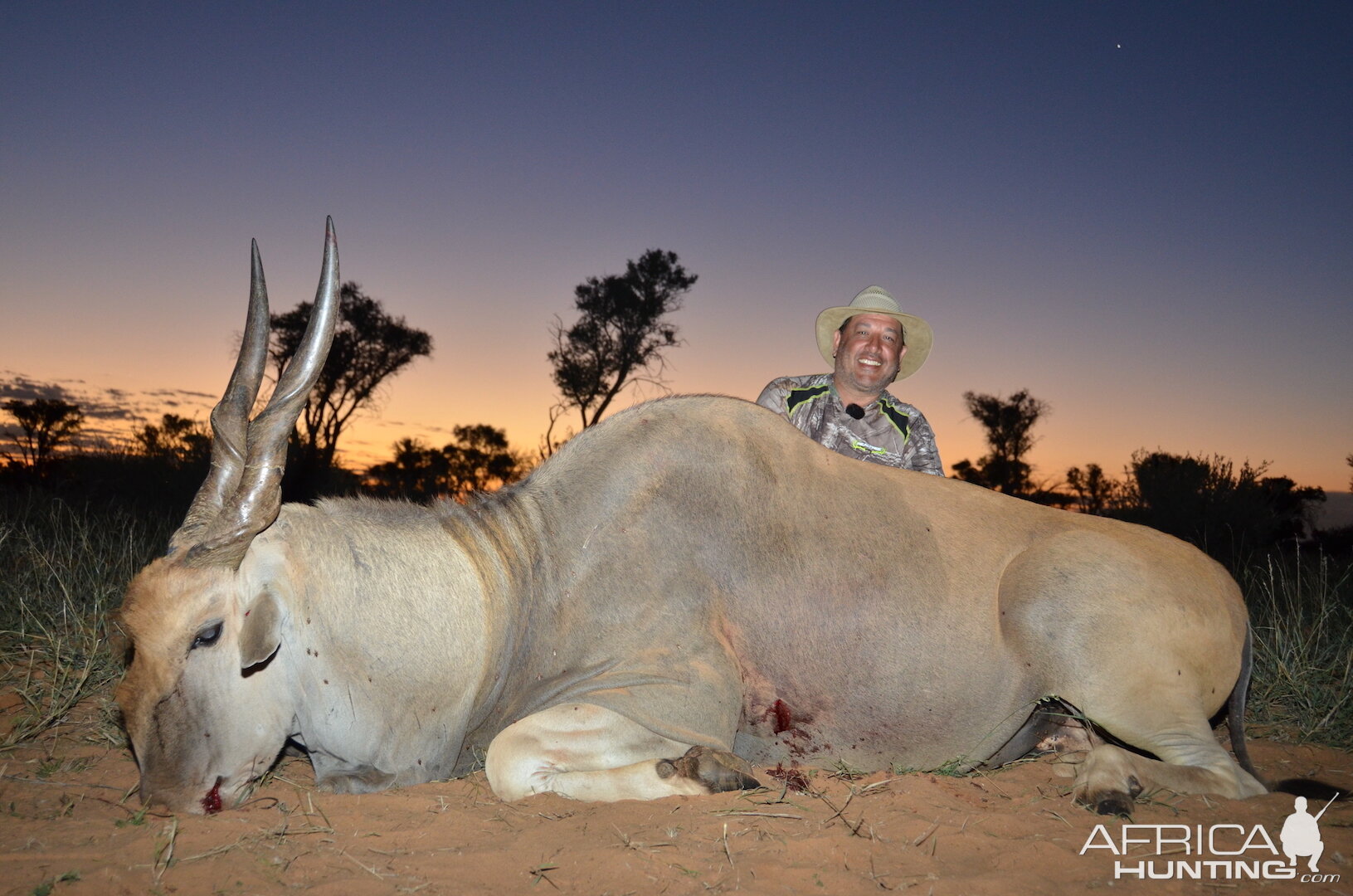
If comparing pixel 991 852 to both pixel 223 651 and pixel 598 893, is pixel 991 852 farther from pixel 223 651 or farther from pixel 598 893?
pixel 223 651

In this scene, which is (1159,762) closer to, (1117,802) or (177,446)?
(1117,802)

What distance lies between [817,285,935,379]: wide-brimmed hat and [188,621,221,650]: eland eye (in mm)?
4656

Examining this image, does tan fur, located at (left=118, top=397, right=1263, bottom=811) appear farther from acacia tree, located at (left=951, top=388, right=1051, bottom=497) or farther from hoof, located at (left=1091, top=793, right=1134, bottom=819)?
acacia tree, located at (left=951, top=388, right=1051, bottom=497)

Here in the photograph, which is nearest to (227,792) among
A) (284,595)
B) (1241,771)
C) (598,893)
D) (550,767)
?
(284,595)

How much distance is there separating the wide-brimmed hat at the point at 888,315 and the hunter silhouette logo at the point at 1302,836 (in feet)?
12.6

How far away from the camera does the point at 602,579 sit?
3584 millimetres

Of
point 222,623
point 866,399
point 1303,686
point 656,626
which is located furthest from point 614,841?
point 866,399

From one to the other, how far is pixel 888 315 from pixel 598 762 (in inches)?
163

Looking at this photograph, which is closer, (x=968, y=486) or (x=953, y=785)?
(x=953, y=785)

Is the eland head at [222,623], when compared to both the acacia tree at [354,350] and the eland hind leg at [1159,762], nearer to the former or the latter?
the eland hind leg at [1159,762]

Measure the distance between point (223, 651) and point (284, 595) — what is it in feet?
0.87

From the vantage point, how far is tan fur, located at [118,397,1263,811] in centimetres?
323

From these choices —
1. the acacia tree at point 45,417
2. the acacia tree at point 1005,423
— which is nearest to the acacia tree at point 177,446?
the acacia tree at point 45,417

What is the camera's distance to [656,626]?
11.6 ft
